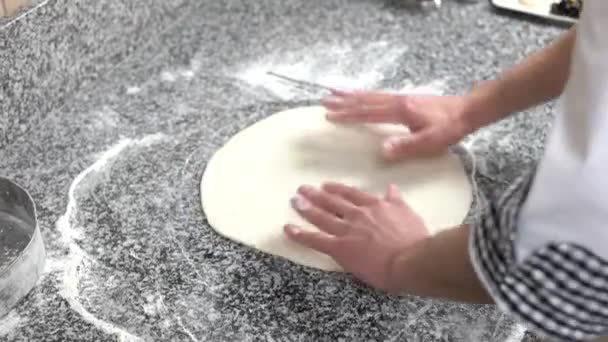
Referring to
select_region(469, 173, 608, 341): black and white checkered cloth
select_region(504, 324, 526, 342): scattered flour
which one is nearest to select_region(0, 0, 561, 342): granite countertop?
select_region(504, 324, 526, 342): scattered flour

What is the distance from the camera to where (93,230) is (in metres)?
0.74

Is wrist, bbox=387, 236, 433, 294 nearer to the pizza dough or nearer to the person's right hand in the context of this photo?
the pizza dough

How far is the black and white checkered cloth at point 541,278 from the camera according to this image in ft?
1.39

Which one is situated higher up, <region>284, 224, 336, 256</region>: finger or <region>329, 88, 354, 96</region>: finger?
<region>329, 88, 354, 96</region>: finger

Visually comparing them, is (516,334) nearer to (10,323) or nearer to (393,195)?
(393,195)

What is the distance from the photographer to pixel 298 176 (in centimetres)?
82

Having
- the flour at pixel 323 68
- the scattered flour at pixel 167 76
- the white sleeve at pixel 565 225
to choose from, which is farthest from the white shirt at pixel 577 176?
the scattered flour at pixel 167 76

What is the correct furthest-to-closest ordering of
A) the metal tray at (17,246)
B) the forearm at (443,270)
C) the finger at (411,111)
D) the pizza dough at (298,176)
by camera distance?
1. the finger at (411,111)
2. the pizza dough at (298,176)
3. the metal tray at (17,246)
4. the forearm at (443,270)

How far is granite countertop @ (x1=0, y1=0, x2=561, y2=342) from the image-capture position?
65 centimetres

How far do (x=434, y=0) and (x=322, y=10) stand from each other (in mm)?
191

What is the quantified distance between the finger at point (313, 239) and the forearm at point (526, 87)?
26 cm

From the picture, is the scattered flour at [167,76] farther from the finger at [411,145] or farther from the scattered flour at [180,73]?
the finger at [411,145]

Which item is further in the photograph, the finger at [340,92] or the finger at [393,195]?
the finger at [340,92]

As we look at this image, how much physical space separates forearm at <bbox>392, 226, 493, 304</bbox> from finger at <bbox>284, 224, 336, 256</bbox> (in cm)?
10
